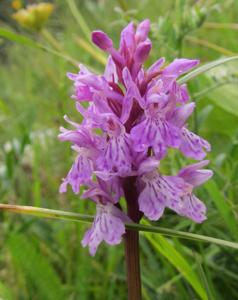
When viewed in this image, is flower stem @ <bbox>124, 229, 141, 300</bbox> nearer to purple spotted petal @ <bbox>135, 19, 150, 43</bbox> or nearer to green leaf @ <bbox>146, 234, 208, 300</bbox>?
green leaf @ <bbox>146, 234, 208, 300</bbox>

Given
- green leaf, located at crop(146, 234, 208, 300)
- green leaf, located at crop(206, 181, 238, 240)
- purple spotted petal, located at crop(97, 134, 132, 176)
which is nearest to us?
purple spotted petal, located at crop(97, 134, 132, 176)

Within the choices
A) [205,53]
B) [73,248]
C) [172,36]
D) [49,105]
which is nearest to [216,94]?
[172,36]

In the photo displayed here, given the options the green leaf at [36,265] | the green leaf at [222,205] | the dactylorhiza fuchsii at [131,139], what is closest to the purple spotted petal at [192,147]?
the dactylorhiza fuchsii at [131,139]

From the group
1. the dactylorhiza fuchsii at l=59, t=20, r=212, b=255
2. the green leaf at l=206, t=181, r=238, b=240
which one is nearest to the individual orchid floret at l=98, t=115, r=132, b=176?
the dactylorhiza fuchsii at l=59, t=20, r=212, b=255

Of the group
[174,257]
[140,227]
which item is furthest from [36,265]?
[140,227]

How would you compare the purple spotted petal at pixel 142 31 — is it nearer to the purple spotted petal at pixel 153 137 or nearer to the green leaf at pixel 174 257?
the purple spotted petal at pixel 153 137

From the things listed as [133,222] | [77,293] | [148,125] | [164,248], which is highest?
[148,125]

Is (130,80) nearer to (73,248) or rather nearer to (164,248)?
(164,248)
